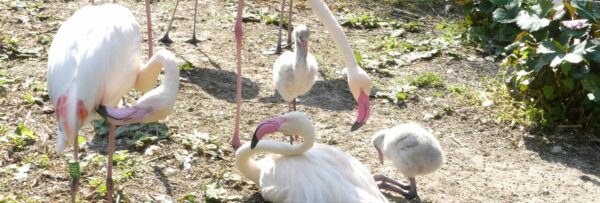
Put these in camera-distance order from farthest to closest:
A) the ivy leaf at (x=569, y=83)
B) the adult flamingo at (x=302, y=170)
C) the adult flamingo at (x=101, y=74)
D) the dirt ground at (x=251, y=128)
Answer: the ivy leaf at (x=569, y=83), the dirt ground at (x=251, y=128), the adult flamingo at (x=302, y=170), the adult flamingo at (x=101, y=74)

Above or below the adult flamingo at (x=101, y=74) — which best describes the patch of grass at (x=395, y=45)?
below

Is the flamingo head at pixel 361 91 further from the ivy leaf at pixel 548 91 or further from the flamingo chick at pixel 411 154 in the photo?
the ivy leaf at pixel 548 91

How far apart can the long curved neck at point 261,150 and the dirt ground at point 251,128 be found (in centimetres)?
18

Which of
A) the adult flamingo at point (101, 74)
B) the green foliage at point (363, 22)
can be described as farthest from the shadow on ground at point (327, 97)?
the adult flamingo at point (101, 74)

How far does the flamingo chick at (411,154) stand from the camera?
4.95 meters

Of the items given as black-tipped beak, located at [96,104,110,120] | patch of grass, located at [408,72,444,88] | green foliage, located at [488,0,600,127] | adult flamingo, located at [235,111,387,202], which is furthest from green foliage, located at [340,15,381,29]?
black-tipped beak, located at [96,104,110,120]

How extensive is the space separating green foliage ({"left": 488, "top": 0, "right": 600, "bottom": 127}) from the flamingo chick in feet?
4.81

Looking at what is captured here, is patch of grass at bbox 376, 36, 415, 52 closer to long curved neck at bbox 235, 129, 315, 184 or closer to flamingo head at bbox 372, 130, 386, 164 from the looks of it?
flamingo head at bbox 372, 130, 386, 164

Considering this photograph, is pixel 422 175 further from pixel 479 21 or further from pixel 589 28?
pixel 479 21

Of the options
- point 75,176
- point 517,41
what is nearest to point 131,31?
point 75,176

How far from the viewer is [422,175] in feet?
17.6

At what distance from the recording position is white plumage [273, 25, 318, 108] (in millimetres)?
5711

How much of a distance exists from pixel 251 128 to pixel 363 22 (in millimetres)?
3172

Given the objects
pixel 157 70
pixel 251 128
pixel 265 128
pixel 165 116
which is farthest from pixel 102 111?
pixel 251 128
